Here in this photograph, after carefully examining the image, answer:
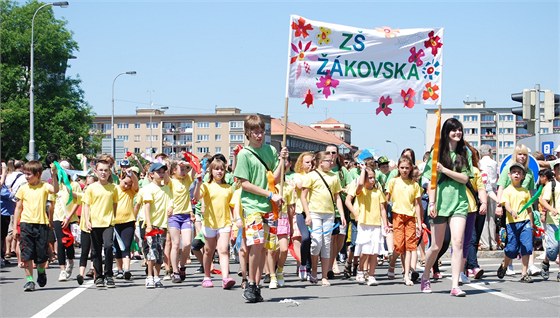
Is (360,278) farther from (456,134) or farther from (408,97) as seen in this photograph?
(456,134)

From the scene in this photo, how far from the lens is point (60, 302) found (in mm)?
10836

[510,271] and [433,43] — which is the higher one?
[433,43]

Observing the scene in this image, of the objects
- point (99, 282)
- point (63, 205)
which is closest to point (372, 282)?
point (99, 282)

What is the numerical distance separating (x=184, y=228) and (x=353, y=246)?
2606 mm

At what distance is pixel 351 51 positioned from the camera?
11.7 meters

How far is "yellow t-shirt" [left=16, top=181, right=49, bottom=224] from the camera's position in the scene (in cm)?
1237

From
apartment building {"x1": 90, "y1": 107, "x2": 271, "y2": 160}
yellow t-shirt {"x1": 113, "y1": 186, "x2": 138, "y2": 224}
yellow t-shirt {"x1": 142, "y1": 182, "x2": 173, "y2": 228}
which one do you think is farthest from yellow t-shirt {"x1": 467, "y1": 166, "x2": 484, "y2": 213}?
apartment building {"x1": 90, "y1": 107, "x2": 271, "y2": 160}

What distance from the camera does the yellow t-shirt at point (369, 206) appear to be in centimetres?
1290

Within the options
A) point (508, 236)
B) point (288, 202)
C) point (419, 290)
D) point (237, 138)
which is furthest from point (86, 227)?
point (237, 138)

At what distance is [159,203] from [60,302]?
8.31 ft

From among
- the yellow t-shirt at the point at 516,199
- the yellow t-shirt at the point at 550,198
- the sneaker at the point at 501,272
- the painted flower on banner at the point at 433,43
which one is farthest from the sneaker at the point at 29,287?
the yellow t-shirt at the point at 550,198

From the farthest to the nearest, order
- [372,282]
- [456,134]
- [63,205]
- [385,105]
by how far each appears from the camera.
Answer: [63,205] < [372,282] < [385,105] < [456,134]

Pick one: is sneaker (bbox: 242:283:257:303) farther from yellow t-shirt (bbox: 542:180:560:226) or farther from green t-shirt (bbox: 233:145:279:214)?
yellow t-shirt (bbox: 542:180:560:226)

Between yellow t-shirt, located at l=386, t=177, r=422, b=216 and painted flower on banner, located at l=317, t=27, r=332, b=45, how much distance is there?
2.34 meters
